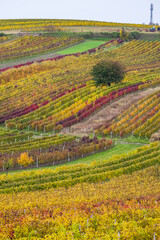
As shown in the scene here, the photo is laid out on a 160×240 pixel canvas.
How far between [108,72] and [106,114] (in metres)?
18.0

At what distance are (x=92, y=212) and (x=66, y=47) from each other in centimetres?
12338

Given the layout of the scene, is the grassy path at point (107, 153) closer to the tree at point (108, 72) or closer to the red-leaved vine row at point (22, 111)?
the red-leaved vine row at point (22, 111)

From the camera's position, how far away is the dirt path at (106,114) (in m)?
63.4

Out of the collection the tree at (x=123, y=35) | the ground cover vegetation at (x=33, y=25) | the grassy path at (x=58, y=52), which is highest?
the ground cover vegetation at (x=33, y=25)

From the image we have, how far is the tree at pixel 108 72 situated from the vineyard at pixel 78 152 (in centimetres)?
165

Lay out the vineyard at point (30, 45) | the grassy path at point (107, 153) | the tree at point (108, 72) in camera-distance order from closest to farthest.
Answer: the grassy path at point (107, 153), the tree at point (108, 72), the vineyard at point (30, 45)

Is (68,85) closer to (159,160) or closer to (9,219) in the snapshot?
(159,160)

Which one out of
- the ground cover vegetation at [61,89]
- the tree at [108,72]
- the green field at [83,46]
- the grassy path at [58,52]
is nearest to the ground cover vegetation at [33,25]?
the green field at [83,46]

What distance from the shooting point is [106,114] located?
69875 mm

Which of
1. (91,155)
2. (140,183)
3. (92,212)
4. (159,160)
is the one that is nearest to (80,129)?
(91,155)

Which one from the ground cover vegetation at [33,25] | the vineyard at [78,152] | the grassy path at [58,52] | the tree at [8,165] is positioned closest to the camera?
the vineyard at [78,152]

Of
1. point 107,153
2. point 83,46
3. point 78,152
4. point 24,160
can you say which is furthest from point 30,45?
point 24,160

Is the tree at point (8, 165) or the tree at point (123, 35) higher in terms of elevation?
the tree at point (123, 35)

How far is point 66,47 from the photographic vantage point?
145875 millimetres
